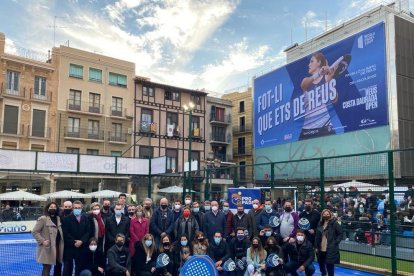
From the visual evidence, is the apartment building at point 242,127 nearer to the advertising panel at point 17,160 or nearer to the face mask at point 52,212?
the advertising panel at point 17,160

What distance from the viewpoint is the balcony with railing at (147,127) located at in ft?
146

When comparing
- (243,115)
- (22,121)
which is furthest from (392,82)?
(22,121)

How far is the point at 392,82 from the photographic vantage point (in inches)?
1292

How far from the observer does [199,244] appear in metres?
9.46

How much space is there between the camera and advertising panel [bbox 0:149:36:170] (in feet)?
62.9

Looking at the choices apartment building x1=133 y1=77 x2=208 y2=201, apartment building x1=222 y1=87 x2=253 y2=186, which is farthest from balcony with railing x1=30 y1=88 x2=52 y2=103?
apartment building x1=222 y1=87 x2=253 y2=186

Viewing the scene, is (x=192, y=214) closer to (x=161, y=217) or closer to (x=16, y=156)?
(x=161, y=217)

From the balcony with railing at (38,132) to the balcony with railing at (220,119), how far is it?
19.2 m

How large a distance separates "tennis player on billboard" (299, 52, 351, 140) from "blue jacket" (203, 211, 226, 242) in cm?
2925

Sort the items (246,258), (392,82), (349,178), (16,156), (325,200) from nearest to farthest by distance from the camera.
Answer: (246,258)
(325,200)
(349,178)
(16,156)
(392,82)

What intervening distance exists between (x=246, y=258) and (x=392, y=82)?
28.0m

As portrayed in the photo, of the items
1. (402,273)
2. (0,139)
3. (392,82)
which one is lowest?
(402,273)

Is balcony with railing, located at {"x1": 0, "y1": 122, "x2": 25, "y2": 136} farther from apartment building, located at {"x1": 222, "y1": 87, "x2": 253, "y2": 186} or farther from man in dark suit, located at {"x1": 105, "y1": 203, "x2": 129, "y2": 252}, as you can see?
man in dark suit, located at {"x1": 105, "y1": 203, "x2": 129, "y2": 252}

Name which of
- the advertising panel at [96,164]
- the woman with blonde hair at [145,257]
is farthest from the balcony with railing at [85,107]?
the woman with blonde hair at [145,257]
